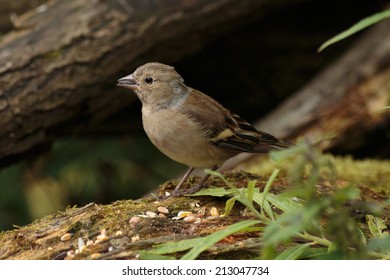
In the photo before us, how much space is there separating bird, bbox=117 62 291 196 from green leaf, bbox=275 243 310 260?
1.23m

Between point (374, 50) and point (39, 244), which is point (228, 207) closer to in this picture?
point (39, 244)

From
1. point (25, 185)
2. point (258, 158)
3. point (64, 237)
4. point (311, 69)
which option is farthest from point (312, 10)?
point (64, 237)

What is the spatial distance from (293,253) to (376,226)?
2.74 ft

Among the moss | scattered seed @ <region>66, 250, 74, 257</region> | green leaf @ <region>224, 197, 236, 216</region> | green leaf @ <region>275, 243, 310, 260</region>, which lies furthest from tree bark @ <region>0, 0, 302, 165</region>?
green leaf @ <region>275, 243, 310, 260</region>

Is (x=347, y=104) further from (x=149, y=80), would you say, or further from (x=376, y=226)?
(x=376, y=226)

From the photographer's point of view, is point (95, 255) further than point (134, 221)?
No

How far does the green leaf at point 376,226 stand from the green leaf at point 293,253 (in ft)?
2.13

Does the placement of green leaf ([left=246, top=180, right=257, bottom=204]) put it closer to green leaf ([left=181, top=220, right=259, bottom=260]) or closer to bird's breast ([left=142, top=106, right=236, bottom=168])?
green leaf ([left=181, top=220, right=259, bottom=260])

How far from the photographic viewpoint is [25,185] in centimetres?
647

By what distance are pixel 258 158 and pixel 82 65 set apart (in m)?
→ 1.83

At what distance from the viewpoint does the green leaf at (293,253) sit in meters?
2.93

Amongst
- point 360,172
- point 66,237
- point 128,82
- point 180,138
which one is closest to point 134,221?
point 66,237

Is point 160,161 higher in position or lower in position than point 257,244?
lower

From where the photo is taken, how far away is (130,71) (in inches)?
235
